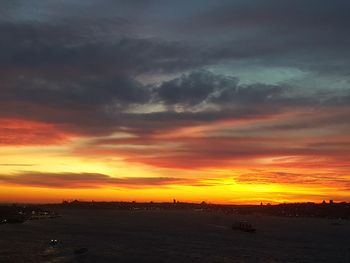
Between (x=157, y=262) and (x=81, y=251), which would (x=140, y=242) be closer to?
(x=81, y=251)

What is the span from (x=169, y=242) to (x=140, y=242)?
10.3 meters

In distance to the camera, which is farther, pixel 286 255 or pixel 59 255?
pixel 286 255

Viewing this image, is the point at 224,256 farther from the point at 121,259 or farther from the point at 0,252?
the point at 0,252

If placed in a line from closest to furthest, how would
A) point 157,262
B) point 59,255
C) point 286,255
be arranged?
point 157,262
point 59,255
point 286,255

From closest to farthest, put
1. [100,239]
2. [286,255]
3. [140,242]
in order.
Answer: [286,255] < [140,242] < [100,239]

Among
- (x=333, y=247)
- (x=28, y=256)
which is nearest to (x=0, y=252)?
(x=28, y=256)

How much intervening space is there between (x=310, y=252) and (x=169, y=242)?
157 ft

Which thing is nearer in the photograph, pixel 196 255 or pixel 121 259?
pixel 121 259

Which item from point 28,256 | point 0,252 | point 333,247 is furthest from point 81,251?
point 333,247

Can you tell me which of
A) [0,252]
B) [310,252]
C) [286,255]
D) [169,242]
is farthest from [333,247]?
[0,252]

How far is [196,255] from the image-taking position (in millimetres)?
132750

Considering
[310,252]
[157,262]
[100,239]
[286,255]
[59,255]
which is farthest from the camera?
[100,239]

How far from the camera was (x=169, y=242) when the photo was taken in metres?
168

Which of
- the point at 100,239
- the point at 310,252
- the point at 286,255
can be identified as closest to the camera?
the point at 286,255
